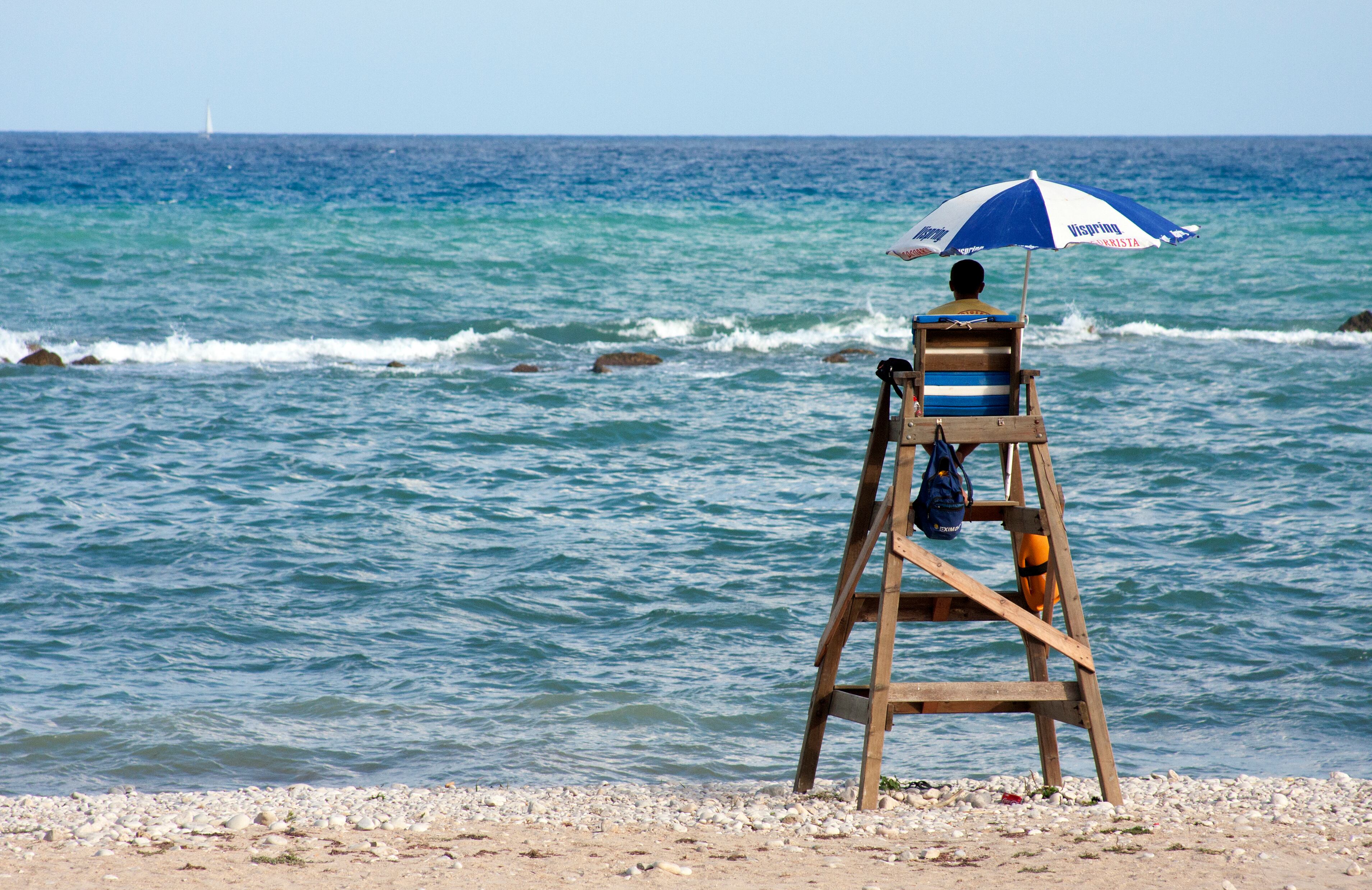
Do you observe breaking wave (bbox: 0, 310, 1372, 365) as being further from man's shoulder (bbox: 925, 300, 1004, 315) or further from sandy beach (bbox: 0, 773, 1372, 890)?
man's shoulder (bbox: 925, 300, 1004, 315)

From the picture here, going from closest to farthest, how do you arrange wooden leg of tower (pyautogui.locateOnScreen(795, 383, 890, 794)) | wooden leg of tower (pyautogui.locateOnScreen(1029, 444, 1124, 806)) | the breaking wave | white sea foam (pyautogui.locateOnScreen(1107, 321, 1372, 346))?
wooden leg of tower (pyautogui.locateOnScreen(1029, 444, 1124, 806))
wooden leg of tower (pyautogui.locateOnScreen(795, 383, 890, 794))
the breaking wave
white sea foam (pyautogui.locateOnScreen(1107, 321, 1372, 346))

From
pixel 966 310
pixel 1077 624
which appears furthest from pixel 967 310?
pixel 1077 624

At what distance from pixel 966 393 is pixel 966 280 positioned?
1.79ft

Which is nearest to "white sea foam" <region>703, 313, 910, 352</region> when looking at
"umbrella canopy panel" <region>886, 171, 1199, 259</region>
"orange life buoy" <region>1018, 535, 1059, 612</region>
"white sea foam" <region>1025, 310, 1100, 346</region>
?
"white sea foam" <region>1025, 310, 1100, 346</region>

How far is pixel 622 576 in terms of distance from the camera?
35.2ft

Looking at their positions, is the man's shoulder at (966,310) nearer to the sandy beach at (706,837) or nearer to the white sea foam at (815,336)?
the sandy beach at (706,837)


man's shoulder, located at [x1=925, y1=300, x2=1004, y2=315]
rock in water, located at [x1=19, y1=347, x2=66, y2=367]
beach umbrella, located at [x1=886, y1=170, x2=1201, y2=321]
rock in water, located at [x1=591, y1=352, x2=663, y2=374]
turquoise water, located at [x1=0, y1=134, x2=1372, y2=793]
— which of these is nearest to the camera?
beach umbrella, located at [x1=886, y1=170, x2=1201, y2=321]

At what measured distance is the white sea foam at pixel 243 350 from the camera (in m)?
21.6

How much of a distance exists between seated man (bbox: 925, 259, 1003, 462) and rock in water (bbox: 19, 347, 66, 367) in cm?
1836

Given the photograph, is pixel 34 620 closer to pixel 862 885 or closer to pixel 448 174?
pixel 862 885

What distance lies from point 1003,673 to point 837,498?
4.55 metres

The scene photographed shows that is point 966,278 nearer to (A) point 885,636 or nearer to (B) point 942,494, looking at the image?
(B) point 942,494

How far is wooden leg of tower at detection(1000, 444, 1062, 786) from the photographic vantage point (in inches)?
244

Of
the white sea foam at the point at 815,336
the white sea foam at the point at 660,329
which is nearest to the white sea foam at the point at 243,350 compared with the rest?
the white sea foam at the point at 660,329
